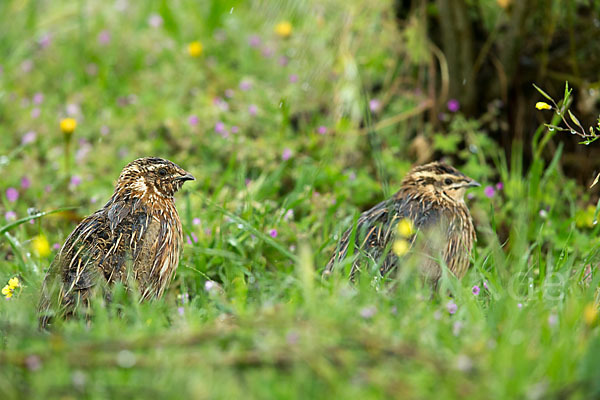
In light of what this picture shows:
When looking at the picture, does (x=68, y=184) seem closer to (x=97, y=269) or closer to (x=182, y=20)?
(x=97, y=269)

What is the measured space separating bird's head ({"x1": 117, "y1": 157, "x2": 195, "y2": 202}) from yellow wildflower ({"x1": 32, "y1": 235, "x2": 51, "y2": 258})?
21.2 inches

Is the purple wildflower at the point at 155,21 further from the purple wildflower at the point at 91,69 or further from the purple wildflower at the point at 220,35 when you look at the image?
the purple wildflower at the point at 91,69

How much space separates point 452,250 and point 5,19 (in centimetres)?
629

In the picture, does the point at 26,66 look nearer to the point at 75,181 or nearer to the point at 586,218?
the point at 75,181

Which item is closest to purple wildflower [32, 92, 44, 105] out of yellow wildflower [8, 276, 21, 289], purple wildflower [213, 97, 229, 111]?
purple wildflower [213, 97, 229, 111]

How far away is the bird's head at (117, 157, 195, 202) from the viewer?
16.1ft

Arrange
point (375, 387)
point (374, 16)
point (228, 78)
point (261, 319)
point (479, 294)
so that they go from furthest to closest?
point (228, 78) < point (374, 16) < point (479, 294) < point (261, 319) < point (375, 387)

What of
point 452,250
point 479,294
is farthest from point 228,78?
point 479,294

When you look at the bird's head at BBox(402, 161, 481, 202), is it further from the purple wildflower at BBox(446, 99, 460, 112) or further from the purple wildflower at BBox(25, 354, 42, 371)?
the purple wildflower at BBox(25, 354, 42, 371)

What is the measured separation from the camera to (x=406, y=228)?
4.36 m

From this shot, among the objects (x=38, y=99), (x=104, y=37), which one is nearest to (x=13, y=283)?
(x=38, y=99)

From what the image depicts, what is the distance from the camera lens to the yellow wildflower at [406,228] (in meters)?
4.34

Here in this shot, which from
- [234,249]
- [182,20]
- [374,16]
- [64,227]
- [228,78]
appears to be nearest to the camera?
[234,249]

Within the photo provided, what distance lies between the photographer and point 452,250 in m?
4.88
